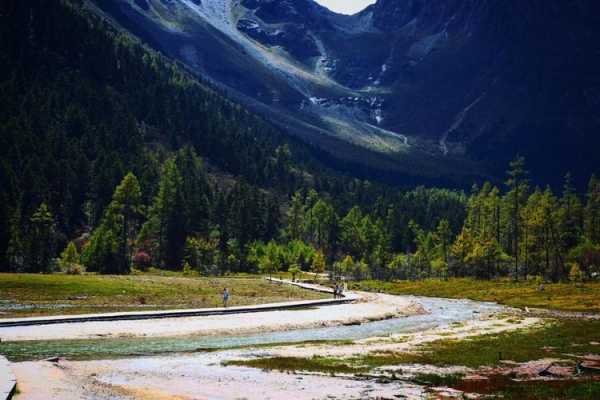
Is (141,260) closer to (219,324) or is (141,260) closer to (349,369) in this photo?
A: (219,324)

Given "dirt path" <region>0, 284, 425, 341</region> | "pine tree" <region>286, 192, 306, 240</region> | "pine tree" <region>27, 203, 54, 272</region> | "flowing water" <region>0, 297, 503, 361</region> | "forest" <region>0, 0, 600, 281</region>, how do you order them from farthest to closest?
1. "pine tree" <region>286, 192, 306, 240</region>
2. "forest" <region>0, 0, 600, 281</region>
3. "pine tree" <region>27, 203, 54, 272</region>
4. "dirt path" <region>0, 284, 425, 341</region>
5. "flowing water" <region>0, 297, 503, 361</region>

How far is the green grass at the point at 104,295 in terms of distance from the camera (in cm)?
6391

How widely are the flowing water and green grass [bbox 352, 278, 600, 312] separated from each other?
18792mm

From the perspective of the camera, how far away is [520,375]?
120 feet

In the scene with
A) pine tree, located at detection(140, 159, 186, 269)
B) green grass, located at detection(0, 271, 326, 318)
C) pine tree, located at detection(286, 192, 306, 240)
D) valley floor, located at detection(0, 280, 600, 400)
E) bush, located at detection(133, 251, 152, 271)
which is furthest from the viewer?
pine tree, located at detection(286, 192, 306, 240)

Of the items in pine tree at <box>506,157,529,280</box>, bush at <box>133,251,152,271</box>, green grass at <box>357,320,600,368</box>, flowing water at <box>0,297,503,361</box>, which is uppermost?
pine tree at <box>506,157,529,280</box>

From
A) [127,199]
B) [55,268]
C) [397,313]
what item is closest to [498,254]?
[397,313]

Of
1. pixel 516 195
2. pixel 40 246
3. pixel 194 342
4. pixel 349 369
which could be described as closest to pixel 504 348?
pixel 349 369

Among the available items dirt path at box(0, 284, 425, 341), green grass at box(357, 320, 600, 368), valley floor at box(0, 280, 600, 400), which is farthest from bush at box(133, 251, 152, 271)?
green grass at box(357, 320, 600, 368)

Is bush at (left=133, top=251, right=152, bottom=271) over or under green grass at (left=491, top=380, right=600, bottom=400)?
over

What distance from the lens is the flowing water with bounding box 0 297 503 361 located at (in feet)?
131

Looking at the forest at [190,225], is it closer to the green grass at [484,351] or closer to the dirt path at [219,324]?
the dirt path at [219,324]

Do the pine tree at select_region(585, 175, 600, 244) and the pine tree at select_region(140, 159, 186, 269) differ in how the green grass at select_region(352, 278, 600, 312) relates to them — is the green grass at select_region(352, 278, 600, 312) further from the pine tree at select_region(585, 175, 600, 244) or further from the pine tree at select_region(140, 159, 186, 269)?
the pine tree at select_region(140, 159, 186, 269)

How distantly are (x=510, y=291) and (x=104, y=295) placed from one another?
226 ft
